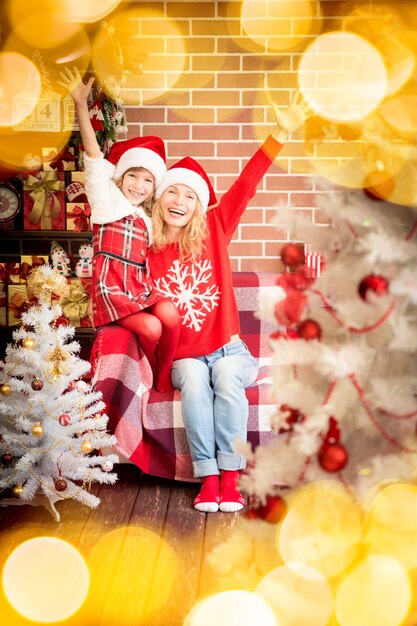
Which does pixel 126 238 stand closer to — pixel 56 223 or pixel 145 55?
pixel 56 223

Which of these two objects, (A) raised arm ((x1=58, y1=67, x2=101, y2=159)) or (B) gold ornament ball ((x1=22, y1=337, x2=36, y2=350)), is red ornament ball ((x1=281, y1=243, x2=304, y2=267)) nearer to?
(B) gold ornament ball ((x1=22, y1=337, x2=36, y2=350))

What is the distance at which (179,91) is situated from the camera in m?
3.57

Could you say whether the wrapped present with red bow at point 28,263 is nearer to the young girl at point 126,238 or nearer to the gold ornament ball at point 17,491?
the young girl at point 126,238

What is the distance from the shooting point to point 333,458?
1.28 meters

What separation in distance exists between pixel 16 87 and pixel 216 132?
1.03m

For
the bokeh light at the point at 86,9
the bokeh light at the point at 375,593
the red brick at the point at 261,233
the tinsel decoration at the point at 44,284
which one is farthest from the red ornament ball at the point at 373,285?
the bokeh light at the point at 86,9

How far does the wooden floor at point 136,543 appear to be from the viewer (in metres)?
1.80

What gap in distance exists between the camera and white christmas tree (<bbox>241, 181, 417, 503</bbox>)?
127 centimetres

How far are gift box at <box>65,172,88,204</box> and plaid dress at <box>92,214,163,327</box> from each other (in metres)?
0.78

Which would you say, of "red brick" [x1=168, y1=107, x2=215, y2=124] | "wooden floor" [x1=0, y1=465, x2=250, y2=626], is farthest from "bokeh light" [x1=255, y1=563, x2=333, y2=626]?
"red brick" [x1=168, y1=107, x2=215, y2=124]

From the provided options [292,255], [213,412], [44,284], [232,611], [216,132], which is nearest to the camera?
[292,255]

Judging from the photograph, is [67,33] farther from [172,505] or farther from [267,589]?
[267,589]

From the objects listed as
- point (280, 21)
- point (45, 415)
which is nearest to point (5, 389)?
point (45, 415)

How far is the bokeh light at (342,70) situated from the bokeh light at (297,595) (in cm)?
260
